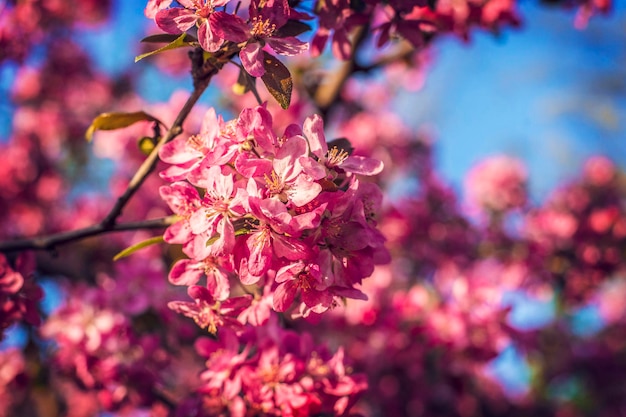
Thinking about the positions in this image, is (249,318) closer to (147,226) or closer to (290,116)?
(147,226)

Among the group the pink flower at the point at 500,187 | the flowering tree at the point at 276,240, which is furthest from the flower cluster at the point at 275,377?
the pink flower at the point at 500,187

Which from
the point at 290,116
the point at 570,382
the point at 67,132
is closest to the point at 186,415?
the point at 290,116

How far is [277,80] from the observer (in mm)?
1199

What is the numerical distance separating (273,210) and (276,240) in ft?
0.25

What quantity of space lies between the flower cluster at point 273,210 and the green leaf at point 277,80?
0.05 m

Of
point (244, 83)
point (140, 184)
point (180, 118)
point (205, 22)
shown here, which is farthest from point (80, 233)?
point (205, 22)

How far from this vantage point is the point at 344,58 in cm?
166

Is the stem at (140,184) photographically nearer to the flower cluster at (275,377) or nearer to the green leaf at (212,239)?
the green leaf at (212,239)

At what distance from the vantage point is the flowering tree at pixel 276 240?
3.84 feet

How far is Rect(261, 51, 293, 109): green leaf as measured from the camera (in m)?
1.17

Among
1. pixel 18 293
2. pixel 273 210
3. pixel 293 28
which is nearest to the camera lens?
pixel 273 210

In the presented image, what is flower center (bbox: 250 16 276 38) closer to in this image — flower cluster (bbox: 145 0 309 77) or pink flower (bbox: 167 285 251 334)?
flower cluster (bbox: 145 0 309 77)

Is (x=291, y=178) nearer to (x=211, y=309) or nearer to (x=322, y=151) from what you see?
(x=322, y=151)

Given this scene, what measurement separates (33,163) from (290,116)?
2.45 meters
